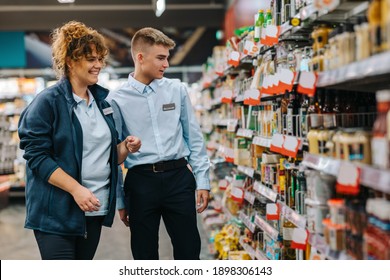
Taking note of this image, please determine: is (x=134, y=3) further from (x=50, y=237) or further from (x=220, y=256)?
(x=50, y=237)

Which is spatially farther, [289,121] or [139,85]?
[139,85]

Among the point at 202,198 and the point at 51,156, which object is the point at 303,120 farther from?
the point at 51,156

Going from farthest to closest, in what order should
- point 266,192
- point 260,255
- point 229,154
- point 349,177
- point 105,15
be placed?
point 105,15, point 229,154, point 260,255, point 266,192, point 349,177

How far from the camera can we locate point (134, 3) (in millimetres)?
10195

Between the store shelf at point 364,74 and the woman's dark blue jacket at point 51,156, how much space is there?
1053mm

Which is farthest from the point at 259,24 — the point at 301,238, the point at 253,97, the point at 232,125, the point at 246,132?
the point at 301,238

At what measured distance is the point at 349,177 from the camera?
1.75 metres

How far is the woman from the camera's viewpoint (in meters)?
2.35

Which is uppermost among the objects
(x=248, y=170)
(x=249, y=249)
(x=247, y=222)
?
(x=248, y=170)

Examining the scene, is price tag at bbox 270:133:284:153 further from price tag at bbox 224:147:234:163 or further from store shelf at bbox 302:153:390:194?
price tag at bbox 224:147:234:163

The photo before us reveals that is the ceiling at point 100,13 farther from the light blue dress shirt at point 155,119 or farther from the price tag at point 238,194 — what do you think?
the light blue dress shirt at point 155,119

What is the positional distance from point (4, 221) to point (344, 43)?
638 cm

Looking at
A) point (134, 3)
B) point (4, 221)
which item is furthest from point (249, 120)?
point (134, 3)

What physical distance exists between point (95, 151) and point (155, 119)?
0.61 m
